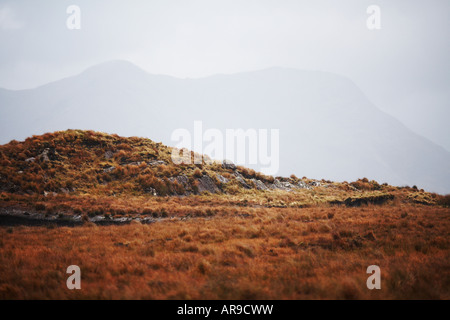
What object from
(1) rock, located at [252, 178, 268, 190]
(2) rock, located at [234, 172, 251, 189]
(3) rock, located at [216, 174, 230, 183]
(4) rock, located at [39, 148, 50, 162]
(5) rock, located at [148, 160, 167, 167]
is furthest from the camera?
(1) rock, located at [252, 178, 268, 190]

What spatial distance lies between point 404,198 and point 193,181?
2623 centimetres

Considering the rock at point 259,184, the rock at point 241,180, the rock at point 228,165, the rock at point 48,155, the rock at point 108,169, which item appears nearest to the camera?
the rock at point 48,155

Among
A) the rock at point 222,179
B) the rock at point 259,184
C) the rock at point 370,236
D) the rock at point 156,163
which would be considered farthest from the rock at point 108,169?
the rock at point 370,236

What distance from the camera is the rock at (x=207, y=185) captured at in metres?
29.8

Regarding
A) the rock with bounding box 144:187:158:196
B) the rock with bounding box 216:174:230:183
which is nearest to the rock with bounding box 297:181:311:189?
the rock with bounding box 216:174:230:183

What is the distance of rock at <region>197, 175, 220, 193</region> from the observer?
29831mm

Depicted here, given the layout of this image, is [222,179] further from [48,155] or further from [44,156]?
[44,156]

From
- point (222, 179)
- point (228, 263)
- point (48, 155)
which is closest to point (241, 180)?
point (222, 179)

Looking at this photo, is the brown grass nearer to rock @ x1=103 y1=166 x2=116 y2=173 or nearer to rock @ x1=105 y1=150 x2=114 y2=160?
rock @ x1=103 y1=166 x2=116 y2=173

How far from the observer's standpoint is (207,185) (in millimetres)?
30609

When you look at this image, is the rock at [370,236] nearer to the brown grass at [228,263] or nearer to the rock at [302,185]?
the brown grass at [228,263]
